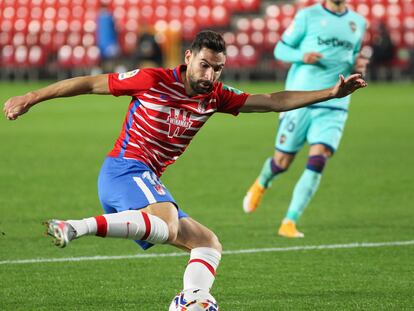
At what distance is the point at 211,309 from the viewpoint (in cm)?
565

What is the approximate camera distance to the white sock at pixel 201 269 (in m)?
5.86

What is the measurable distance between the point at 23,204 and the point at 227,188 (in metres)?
2.64

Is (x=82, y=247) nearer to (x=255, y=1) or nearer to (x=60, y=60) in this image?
(x=60, y=60)

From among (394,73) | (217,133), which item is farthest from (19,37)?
(217,133)

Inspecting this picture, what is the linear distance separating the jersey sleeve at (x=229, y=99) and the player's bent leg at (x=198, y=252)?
2.45 ft

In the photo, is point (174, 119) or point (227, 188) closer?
point (174, 119)

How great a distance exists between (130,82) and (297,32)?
4.09 m

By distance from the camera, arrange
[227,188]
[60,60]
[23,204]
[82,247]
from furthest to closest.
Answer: [60,60], [227,188], [23,204], [82,247]

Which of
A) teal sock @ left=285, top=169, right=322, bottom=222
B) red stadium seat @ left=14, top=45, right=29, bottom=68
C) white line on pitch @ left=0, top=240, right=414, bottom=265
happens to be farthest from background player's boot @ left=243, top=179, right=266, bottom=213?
red stadium seat @ left=14, top=45, right=29, bottom=68

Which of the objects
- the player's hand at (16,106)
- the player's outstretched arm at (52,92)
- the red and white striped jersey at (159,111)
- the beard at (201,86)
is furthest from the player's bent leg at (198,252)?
the player's hand at (16,106)

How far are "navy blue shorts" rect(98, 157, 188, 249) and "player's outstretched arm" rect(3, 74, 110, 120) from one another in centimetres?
47

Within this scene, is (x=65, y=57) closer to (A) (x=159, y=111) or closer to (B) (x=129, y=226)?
(A) (x=159, y=111)

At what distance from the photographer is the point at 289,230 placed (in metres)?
9.32

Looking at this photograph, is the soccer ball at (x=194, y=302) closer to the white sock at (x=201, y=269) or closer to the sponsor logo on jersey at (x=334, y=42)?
the white sock at (x=201, y=269)
